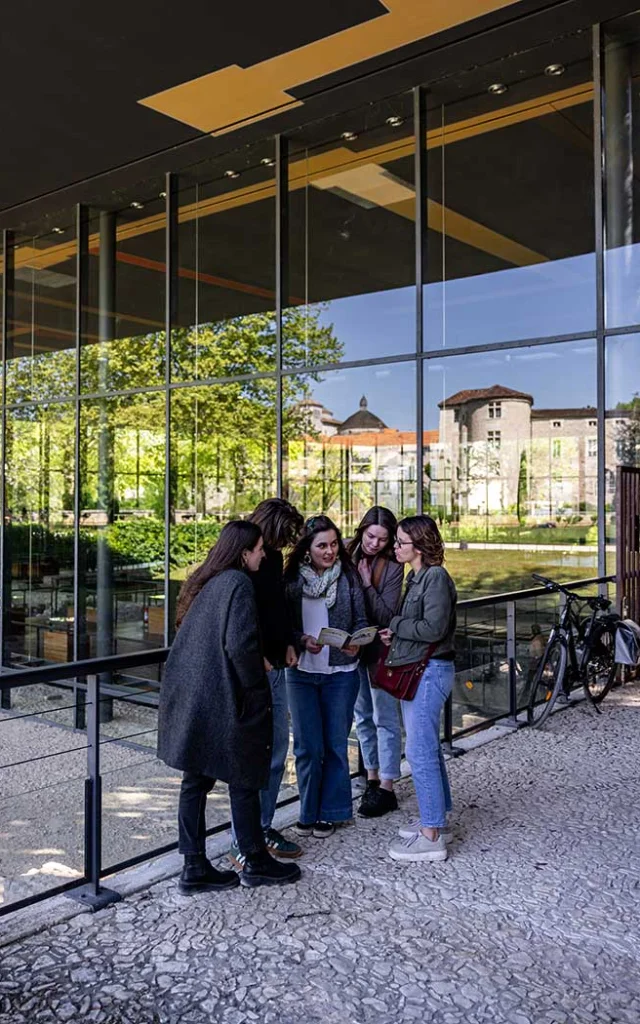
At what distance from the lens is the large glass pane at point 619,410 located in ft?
21.1

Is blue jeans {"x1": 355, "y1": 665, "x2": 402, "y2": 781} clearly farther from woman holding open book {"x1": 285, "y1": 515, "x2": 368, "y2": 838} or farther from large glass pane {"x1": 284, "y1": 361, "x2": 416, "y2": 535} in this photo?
large glass pane {"x1": 284, "y1": 361, "x2": 416, "y2": 535}

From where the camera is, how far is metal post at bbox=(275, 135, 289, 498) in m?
8.29

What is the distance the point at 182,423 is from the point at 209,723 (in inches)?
245

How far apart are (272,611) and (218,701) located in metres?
0.51

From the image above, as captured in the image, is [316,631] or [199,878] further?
[316,631]

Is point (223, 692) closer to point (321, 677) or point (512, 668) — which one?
point (321, 677)

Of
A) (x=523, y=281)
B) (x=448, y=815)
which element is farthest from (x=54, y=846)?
(x=523, y=281)

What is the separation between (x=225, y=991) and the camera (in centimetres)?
267

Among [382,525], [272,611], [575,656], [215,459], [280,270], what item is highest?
[280,270]

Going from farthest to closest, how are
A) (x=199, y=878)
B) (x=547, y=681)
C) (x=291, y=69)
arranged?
1. (x=291, y=69)
2. (x=547, y=681)
3. (x=199, y=878)

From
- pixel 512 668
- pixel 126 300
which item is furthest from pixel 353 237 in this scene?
pixel 512 668

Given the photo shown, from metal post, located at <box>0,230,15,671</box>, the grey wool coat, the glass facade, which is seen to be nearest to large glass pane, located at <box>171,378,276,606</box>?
the glass facade

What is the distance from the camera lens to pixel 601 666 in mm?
6371

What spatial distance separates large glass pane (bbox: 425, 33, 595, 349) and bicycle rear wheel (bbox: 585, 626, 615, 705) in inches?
93.8
